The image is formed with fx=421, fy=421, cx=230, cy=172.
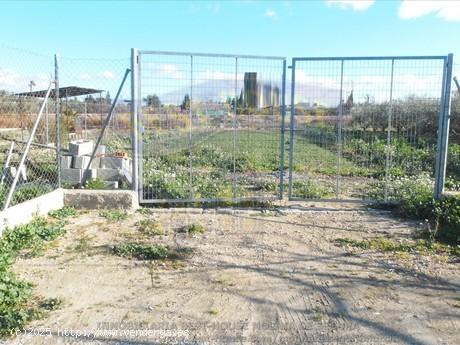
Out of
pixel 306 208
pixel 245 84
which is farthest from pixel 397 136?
pixel 245 84

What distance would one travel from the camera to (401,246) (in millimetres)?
5895

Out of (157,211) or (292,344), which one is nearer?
(292,344)

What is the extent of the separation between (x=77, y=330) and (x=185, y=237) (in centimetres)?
270

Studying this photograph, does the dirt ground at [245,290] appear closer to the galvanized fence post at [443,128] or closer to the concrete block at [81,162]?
the galvanized fence post at [443,128]

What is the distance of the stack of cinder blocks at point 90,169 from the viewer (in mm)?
9008

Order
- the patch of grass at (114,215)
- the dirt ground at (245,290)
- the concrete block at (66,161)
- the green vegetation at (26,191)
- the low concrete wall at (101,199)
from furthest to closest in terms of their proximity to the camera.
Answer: the concrete block at (66,161), the low concrete wall at (101,199), the patch of grass at (114,215), the green vegetation at (26,191), the dirt ground at (245,290)

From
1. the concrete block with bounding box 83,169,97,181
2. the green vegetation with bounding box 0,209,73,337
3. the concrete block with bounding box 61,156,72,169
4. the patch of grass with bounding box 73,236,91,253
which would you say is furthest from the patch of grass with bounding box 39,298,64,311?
the concrete block with bounding box 61,156,72,169

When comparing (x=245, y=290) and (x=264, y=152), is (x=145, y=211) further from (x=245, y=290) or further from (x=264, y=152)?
(x=264, y=152)

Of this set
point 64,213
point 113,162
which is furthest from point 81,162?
point 64,213

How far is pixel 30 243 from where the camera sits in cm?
556

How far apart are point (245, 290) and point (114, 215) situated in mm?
3497

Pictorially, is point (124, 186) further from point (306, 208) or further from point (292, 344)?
point (292, 344)

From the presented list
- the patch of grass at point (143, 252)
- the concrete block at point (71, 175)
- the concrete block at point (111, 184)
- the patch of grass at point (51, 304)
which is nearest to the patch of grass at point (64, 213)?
the concrete block at point (111, 184)

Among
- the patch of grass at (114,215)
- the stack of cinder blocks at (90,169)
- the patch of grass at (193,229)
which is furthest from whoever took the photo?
the stack of cinder blocks at (90,169)
